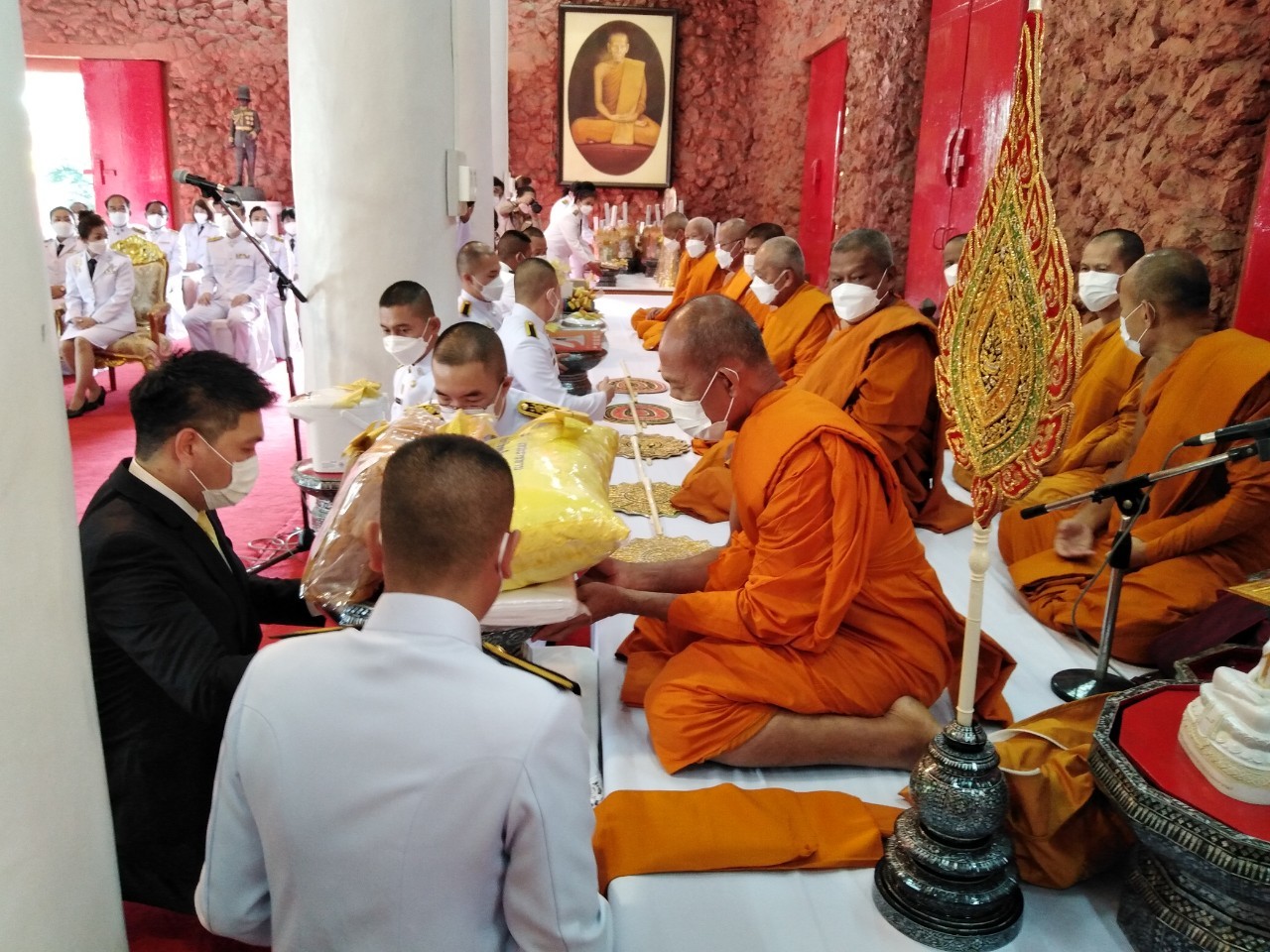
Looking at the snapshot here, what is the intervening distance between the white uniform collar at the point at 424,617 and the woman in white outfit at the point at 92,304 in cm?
714

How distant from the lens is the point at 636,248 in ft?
44.1

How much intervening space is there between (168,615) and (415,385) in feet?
6.76

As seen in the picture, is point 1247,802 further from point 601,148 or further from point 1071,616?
point 601,148

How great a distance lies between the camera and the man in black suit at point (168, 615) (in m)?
1.83

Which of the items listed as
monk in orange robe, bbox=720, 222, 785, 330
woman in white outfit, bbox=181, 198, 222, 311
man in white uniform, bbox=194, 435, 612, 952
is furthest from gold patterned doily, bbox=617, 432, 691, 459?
woman in white outfit, bbox=181, 198, 222, 311

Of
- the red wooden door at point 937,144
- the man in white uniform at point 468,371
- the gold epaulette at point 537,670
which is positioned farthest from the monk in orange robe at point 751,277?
the gold epaulette at point 537,670

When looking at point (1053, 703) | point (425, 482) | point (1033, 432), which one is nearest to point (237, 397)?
point (425, 482)

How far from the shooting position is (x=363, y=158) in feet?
14.0

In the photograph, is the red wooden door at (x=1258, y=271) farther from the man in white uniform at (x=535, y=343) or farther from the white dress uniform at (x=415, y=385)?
the white dress uniform at (x=415, y=385)

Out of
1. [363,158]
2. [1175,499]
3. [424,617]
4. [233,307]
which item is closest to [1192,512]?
[1175,499]

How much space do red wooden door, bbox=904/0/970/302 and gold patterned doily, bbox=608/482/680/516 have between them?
3.46 m

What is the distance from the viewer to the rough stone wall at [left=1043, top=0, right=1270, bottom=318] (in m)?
3.85

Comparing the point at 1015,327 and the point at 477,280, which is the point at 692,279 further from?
the point at 1015,327

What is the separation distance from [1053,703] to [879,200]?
6350 millimetres
